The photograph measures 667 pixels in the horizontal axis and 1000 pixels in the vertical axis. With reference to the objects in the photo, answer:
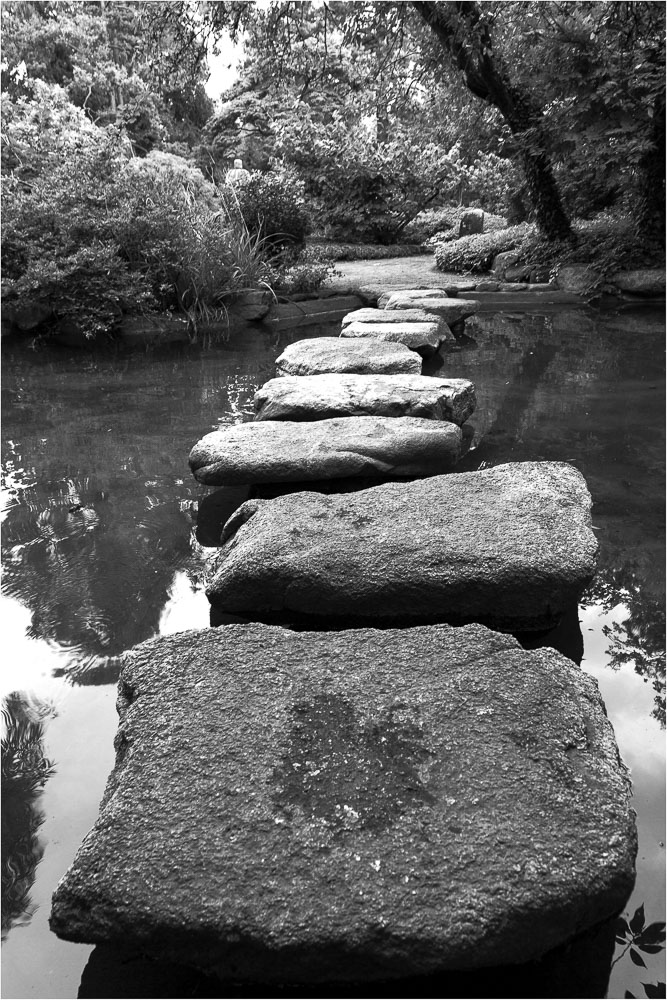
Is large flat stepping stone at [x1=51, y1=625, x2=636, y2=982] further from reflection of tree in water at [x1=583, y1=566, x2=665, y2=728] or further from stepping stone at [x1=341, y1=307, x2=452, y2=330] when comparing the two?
stepping stone at [x1=341, y1=307, x2=452, y2=330]

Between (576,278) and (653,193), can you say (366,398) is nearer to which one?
(576,278)

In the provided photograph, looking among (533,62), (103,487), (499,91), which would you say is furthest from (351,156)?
(103,487)

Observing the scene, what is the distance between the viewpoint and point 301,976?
1062mm

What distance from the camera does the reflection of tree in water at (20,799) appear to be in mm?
1309

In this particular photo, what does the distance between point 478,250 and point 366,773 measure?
881 cm

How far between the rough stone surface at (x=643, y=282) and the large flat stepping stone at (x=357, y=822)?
691 cm

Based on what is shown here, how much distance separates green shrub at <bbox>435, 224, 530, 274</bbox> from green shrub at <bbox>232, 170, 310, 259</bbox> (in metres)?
1.77

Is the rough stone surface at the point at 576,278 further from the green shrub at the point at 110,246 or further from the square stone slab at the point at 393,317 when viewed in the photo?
the green shrub at the point at 110,246

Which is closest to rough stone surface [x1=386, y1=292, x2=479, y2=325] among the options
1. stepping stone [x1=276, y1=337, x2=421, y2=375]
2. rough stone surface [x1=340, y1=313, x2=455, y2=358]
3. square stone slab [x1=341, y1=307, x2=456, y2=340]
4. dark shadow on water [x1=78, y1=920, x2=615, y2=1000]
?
square stone slab [x1=341, y1=307, x2=456, y2=340]

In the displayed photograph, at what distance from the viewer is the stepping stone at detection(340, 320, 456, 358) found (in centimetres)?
492

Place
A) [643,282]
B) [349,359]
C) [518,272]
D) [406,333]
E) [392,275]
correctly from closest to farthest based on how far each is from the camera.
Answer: [349,359]
[406,333]
[643,282]
[518,272]
[392,275]

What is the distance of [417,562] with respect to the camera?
1.93 meters

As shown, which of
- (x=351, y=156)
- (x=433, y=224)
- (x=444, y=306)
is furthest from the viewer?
(x=433, y=224)

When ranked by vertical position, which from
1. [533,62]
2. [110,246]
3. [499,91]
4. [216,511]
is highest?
[533,62]
